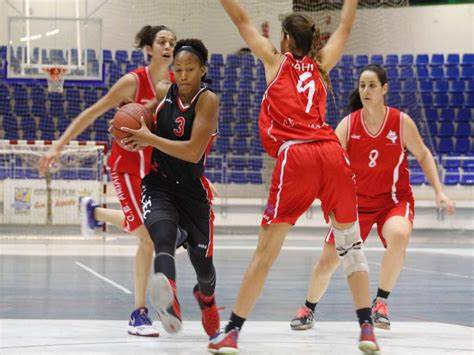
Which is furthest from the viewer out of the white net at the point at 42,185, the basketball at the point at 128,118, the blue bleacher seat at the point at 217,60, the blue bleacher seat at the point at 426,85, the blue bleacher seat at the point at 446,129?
the blue bleacher seat at the point at 426,85

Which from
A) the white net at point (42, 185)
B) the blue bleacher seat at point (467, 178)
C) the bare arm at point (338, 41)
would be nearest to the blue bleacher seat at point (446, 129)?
the blue bleacher seat at point (467, 178)

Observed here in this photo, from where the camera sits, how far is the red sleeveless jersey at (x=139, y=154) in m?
5.49

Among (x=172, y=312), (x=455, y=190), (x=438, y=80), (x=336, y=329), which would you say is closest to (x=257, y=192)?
(x=455, y=190)

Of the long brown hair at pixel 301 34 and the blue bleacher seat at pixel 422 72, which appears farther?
the blue bleacher seat at pixel 422 72

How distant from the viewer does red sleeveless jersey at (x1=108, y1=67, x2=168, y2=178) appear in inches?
216

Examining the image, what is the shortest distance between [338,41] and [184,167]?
41.6 inches

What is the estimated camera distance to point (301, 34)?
4.55 metres

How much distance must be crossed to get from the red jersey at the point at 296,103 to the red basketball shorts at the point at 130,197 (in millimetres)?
1205

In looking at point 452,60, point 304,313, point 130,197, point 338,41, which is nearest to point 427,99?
point 452,60

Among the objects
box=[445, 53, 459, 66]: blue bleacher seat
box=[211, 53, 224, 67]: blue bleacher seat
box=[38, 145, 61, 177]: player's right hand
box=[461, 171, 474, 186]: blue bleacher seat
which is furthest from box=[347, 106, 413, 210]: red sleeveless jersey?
box=[445, 53, 459, 66]: blue bleacher seat

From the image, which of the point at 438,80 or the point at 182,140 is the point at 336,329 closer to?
the point at 182,140

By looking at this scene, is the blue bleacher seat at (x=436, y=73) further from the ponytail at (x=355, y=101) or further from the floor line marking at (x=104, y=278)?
the ponytail at (x=355, y=101)

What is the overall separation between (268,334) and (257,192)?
1343 centimetres

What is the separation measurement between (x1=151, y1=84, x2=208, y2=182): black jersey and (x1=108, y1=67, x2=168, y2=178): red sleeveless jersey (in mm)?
693
